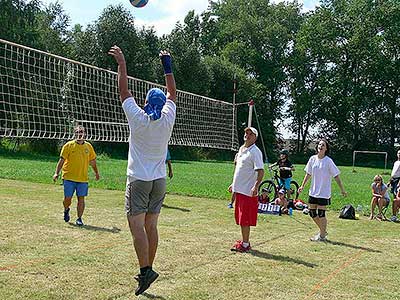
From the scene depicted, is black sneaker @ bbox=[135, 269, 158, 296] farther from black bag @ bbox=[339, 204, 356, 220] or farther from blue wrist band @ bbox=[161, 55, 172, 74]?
black bag @ bbox=[339, 204, 356, 220]

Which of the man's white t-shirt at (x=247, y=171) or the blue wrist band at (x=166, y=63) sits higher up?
the blue wrist band at (x=166, y=63)

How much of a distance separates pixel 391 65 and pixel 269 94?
12.5m

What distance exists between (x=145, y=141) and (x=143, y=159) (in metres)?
0.18

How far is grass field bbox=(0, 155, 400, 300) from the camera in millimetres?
5754

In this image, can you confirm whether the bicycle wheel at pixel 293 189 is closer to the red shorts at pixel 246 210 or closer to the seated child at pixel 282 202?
the seated child at pixel 282 202

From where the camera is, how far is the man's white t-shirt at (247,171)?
26.5ft

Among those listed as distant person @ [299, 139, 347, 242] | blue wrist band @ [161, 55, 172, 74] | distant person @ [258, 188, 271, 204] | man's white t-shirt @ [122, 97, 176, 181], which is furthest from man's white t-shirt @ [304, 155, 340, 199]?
man's white t-shirt @ [122, 97, 176, 181]

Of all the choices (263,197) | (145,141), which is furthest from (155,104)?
(263,197)

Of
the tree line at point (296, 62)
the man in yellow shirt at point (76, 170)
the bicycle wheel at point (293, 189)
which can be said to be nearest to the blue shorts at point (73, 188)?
the man in yellow shirt at point (76, 170)

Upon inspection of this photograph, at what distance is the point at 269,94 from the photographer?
57.8 meters

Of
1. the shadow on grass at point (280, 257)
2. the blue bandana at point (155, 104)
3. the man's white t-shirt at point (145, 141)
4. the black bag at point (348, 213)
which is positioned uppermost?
the blue bandana at point (155, 104)

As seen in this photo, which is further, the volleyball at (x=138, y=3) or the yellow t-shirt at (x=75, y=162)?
the yellow t-shirt at (x=75, y=162)

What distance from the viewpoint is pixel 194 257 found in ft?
24.0

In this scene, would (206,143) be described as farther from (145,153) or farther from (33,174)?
(145,153)
